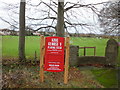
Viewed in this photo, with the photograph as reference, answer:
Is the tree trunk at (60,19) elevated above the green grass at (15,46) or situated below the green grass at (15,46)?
above

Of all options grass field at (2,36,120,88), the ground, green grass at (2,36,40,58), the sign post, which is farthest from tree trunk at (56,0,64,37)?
the sign post

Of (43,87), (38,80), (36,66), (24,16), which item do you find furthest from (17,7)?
(43,87)

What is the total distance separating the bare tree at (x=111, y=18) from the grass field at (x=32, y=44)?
86 cm

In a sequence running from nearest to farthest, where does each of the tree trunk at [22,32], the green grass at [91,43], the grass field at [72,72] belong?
1. the grass field at [72,72]
2. the green grass at [91,43]
3. the tree trunk at [22,32]

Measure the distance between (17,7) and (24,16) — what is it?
545 millimetres

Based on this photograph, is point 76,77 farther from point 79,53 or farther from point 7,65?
point 7,65

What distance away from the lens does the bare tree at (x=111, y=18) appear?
6370 mm

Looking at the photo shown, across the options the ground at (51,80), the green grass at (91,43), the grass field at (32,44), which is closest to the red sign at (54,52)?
the ground at (51,80)

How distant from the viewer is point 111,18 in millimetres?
6988

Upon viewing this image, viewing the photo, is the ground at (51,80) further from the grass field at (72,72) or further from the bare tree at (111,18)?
the bare tree at (111,18)

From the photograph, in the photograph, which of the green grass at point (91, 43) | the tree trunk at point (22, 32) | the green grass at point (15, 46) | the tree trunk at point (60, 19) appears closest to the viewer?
the green grass at point (15, 46)

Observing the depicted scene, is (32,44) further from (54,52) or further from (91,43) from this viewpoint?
(91,43)

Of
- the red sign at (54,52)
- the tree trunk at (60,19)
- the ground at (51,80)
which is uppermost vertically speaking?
the tree trunk at (60,19)

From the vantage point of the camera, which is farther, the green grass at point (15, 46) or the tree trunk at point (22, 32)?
the tree trunk at point (22, 32)
